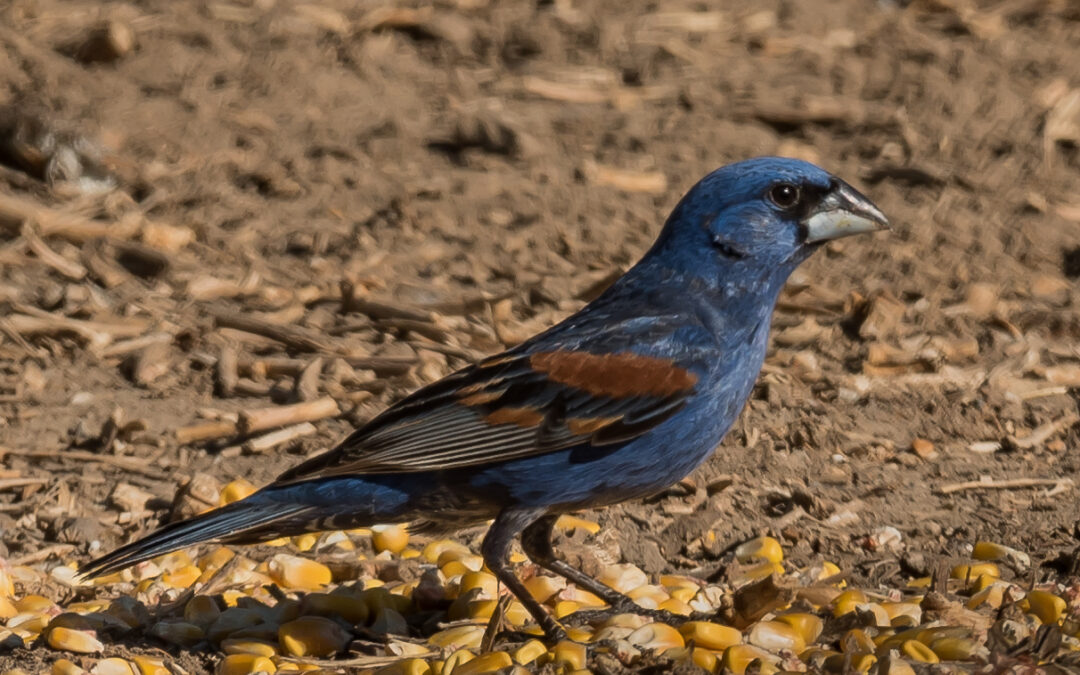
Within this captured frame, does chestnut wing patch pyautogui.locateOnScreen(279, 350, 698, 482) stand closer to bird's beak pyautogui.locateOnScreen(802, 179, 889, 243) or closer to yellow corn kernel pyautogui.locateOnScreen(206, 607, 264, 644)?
yellow corn kernel pyautogui.locateOnScreen(206, 607, 264, 644)

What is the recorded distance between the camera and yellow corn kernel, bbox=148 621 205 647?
4195 millimetres

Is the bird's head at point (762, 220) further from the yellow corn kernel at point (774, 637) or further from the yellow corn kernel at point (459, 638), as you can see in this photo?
the yellow corn kernel at point (459, 638)

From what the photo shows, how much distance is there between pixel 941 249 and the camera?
6.89 meters

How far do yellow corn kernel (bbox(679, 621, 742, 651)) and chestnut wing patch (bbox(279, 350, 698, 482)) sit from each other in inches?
20.5

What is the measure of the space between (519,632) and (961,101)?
5039mm

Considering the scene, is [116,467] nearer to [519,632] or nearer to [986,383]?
[519,632]

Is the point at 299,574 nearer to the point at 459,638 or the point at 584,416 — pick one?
the point at 459,638

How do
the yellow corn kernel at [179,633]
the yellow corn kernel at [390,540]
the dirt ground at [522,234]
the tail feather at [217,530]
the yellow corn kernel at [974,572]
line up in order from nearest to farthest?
the tail feather at [217,530] < the yellow corn kernel at [179,633] < the yellow corn kernel at [974,572] < the yellow corn kernel at [390,540] < the dirt ground at [522,234]

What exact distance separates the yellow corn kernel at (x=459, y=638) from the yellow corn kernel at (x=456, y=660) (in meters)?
0.08

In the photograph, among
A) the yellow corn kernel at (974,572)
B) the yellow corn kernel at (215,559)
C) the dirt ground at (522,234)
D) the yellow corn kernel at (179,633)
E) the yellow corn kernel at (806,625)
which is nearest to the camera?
the yellow corn kernel at (806,625)

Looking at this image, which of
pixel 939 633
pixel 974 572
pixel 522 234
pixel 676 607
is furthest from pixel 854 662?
pixel 522 234

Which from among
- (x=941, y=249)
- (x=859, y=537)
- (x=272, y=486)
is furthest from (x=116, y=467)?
(x=941, y=249)

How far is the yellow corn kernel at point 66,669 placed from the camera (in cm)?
390

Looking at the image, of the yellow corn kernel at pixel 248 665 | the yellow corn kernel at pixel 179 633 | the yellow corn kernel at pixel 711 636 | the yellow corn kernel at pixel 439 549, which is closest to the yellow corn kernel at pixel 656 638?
the yellow corn kernel at pixel 711 636
